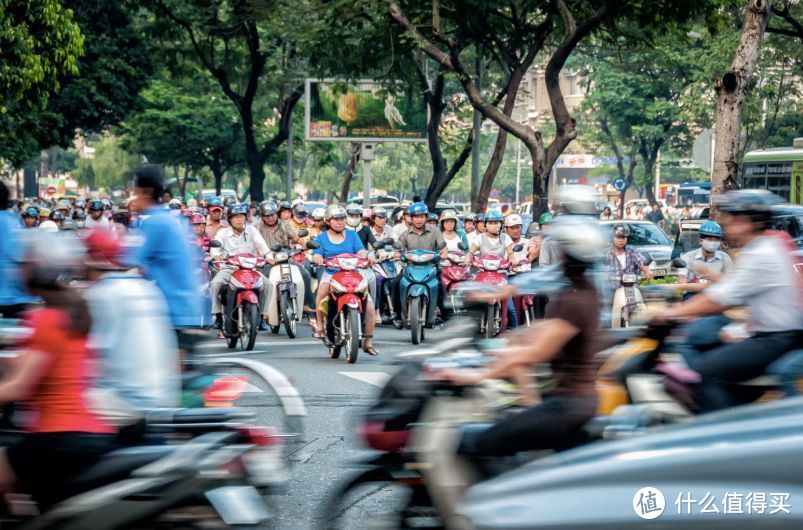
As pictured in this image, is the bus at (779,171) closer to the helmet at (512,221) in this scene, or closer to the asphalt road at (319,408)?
the helmet at (512,221)

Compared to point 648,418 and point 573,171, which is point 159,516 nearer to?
point 648,418

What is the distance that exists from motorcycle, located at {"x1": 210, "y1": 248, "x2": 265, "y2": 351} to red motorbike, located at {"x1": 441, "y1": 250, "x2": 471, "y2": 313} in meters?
3.24

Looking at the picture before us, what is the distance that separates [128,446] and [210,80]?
43179 millimetres

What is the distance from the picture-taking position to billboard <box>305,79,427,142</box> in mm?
33250

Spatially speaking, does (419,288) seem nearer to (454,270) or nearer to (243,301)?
(454,270)

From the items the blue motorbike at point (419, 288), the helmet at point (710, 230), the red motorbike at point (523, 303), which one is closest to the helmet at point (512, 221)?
the red motorbike at point (523, 303)

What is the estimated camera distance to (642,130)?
48.9 m

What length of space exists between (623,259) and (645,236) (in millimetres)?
8658

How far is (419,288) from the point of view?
611 inches

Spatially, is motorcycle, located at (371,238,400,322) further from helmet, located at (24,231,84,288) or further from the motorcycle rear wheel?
helmet, located at (24,231,84,288)

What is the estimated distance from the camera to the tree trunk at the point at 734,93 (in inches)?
647

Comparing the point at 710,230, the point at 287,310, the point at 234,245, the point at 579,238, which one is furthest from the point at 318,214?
the point at 579,238

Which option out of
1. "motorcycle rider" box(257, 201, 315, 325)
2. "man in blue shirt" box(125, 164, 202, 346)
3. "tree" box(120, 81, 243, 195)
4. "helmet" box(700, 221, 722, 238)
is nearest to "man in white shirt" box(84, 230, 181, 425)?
"man in blue shirt" box(125, 164, 202, 346)

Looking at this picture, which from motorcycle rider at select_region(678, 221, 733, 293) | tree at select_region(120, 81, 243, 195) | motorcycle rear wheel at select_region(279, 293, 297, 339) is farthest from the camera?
tree at select_region(120, 81, 243, 195)
